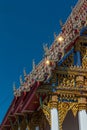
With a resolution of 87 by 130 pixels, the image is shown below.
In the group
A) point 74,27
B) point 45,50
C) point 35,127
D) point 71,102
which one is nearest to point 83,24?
point 74,27

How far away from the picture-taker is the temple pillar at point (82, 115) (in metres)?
17.1

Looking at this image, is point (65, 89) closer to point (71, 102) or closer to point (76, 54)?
point (71, 102)

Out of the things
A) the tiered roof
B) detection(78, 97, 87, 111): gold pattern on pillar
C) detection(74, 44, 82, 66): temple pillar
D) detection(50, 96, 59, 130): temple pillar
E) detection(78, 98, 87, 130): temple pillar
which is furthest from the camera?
detection(74, 44, 82, 66): temple pillar

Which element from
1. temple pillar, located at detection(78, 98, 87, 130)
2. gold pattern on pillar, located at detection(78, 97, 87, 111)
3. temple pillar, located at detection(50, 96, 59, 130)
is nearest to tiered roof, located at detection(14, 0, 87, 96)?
temple pillar, located at detection(50, 96, 59, 130)

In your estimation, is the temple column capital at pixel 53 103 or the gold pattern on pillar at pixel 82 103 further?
the gold pattern on pillar at pixel 82 103

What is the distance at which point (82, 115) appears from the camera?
17281 millimetres

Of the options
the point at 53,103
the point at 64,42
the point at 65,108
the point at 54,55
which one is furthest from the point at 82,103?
the point at 64,42

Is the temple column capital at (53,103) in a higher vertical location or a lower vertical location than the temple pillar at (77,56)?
lower

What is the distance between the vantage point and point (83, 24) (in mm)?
18234

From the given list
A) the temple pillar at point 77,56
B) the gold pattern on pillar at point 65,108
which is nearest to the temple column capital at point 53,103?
the gold pattern on pillar at point 65,108

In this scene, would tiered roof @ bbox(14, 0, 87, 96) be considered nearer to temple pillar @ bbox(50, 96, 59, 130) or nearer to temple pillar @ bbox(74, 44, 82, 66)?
temple pillar @ bbox(74, 44, 82, 66)

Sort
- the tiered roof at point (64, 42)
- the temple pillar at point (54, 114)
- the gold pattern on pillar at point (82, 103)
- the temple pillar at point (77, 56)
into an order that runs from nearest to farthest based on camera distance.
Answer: the temple pillar at point (54, 114)
the tiered roof at point (64, 42)
the gold pattern on pillar at point (82, 103)
the temple pillar at point (77, 56)

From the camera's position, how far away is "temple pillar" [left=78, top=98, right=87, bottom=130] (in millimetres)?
17062

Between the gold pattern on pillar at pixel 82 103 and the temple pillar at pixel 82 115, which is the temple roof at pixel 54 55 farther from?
the temple pillar at pixel 82 115
